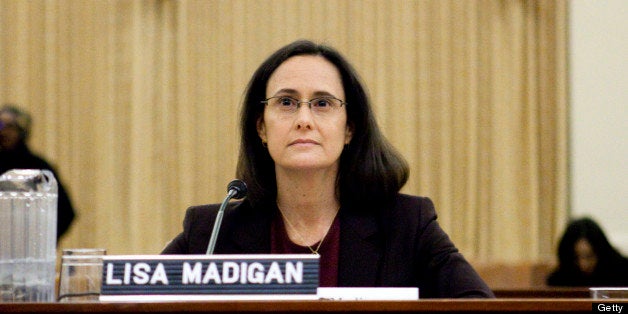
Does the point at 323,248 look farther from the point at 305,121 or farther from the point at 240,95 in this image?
the point at 240,95

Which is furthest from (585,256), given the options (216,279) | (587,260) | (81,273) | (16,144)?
(216,279)

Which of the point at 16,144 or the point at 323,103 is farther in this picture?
the point at 16,144

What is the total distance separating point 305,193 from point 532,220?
149 inches

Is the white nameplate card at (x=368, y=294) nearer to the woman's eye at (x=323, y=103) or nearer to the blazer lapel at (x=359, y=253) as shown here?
the blazer lapel at (x=359, y=253)

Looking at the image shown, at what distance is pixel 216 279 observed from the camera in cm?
177

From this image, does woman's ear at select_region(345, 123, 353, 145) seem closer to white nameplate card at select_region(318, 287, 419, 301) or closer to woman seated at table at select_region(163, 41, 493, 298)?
woman seated at table at select_region(163, 41, 493, 298)

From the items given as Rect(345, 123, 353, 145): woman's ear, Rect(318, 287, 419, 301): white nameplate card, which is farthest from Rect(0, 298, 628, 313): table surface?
Rect(345, 123, 353, 145): woman's ear

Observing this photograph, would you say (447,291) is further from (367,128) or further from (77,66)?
(77,66)

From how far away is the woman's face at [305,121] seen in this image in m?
2.68

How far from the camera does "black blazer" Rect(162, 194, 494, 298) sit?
2.59 m

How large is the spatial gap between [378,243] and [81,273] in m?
0.93

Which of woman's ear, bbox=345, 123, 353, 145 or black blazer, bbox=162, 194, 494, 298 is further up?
woman's ear, bbox=345, 123, 353, 145

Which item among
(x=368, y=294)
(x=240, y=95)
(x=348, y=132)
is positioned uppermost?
(x=240, y=95)

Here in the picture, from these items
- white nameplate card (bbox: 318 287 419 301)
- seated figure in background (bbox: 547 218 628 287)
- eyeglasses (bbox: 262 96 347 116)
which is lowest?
seated figure in background (bbox: 547 218 628 287)
